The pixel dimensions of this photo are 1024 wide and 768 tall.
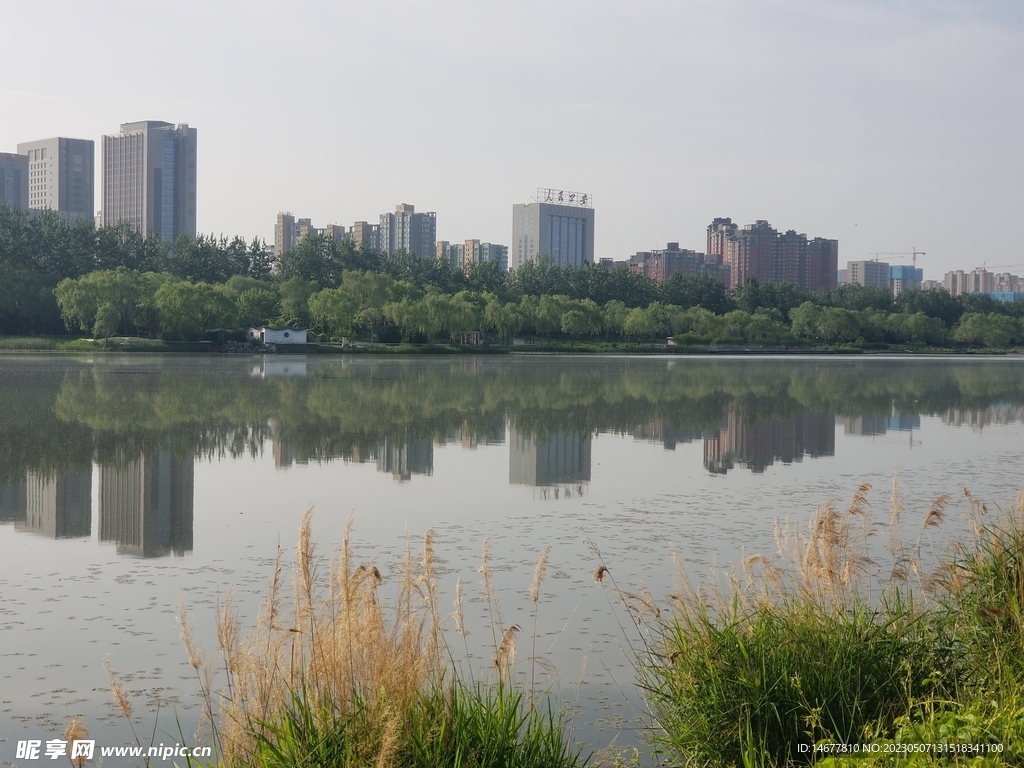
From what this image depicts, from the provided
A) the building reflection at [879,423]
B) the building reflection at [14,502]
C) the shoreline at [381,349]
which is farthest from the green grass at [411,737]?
the shoreline at [381,349]

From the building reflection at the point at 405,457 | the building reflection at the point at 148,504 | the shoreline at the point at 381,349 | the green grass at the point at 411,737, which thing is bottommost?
the building reflection at the point at 148,504

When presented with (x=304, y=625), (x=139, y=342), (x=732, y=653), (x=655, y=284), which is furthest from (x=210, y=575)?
(x=655, y=284)

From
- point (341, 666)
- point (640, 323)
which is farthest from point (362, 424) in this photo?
point (640, 323)

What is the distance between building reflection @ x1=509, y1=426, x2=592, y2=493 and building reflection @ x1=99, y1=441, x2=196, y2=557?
456cm

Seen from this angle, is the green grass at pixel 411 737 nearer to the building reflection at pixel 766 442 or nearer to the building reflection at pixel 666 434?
the building reflection at pixel 766 442

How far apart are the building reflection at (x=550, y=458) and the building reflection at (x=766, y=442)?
2127mm

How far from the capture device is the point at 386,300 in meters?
93.6

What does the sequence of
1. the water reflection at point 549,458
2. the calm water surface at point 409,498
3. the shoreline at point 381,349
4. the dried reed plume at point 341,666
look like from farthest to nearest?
1. the shoreline at point 381,349
2. the water reflection at point 549,458
3. the calm water surface at point 409,498
4. the dried reed plume at point 341,666

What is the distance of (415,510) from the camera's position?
1241 centimetres

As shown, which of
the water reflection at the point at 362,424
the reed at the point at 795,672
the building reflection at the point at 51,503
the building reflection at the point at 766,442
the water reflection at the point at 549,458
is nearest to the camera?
the reed at the point at 795,672

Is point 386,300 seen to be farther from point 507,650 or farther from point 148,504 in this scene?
point 507,650

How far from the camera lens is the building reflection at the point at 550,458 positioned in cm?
1516

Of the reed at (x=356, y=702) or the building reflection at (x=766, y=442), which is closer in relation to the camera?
the reed at (x=356, y=702)

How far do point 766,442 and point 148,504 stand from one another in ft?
39.4
